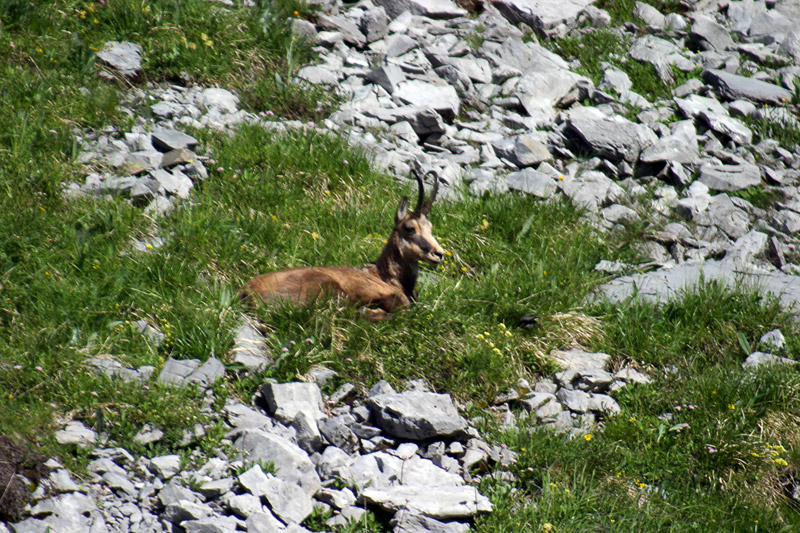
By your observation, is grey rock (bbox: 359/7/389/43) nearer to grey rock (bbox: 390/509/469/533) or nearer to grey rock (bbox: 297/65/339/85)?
grey rock (bbox: 297/65/339/85)

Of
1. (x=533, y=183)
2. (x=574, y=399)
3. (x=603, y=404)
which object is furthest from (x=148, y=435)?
(x=533, y=183)

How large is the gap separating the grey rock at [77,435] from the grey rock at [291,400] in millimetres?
1196

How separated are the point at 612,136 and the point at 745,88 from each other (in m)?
3.17

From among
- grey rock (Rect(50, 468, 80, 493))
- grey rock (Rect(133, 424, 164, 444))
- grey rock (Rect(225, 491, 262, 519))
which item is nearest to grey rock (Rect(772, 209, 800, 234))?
grey rock (Rect(225, 491, 262, 519))

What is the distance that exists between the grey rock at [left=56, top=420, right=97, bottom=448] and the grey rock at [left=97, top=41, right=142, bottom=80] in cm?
609

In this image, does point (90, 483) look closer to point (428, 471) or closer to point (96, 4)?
point (428, 471)

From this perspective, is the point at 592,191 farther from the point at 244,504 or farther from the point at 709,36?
the point at 244,504

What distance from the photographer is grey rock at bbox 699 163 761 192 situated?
34.8ft

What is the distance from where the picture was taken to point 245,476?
4.94 meters

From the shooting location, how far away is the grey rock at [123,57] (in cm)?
1011

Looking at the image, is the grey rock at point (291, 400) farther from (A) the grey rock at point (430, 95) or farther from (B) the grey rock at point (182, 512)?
(A) the grey rock at point (430, 95)

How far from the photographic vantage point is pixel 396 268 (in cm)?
775

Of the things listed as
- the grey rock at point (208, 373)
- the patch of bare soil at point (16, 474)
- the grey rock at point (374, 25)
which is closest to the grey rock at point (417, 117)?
the grey rock at point (374, 25)

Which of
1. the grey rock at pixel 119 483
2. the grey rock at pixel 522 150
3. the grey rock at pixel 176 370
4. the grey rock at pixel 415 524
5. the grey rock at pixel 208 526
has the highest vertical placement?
the grey rock at pixel 208 526
